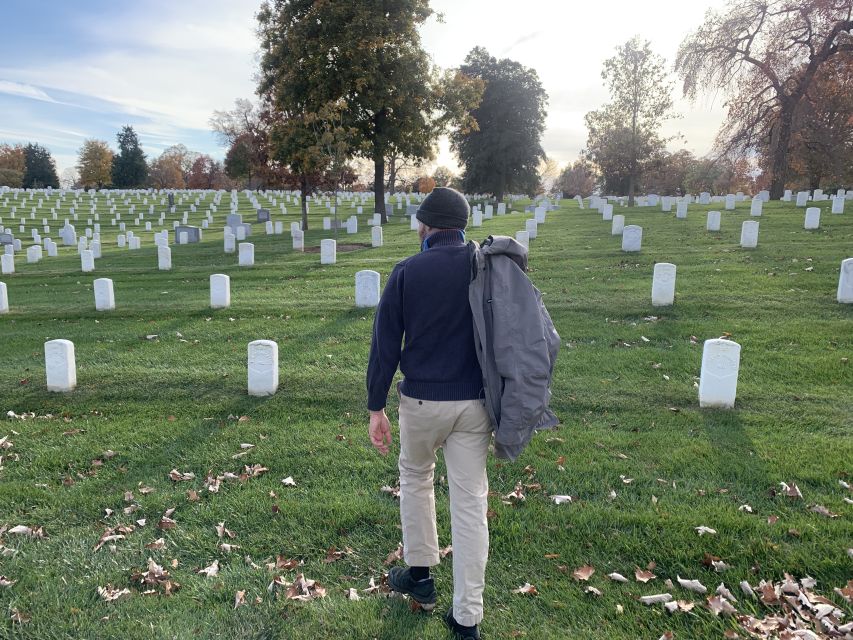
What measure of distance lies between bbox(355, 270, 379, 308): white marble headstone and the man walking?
811cm

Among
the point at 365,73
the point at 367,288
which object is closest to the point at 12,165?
the point at 365,73

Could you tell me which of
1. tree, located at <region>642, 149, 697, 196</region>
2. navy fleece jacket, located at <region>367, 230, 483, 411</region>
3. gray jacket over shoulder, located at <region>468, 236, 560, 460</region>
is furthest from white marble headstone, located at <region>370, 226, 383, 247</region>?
tree, located at <region>642, 149, 697, 196</region>

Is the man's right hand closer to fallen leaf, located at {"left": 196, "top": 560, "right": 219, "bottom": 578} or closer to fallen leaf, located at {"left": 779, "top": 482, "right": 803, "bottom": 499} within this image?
fallen leaf, located at {"left": 196, "top": 560, "right": 219, "bottom": 578}

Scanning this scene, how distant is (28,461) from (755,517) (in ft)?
21.4

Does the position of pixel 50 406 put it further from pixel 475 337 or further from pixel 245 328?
pixel 475 337

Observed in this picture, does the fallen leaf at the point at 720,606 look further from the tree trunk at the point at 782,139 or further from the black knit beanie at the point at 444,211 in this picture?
the tree trunk at the point at 782,139

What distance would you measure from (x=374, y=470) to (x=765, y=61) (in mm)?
32229

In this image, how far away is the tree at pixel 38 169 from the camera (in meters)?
75.8

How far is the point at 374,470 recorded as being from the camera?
536 centimetres

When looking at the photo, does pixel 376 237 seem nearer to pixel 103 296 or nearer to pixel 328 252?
pixel 328 252

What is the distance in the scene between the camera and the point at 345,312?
11.2m

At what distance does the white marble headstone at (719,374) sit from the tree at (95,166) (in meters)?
87.9

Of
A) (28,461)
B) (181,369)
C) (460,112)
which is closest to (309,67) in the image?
(460,112)

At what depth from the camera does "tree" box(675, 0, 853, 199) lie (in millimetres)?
27422
